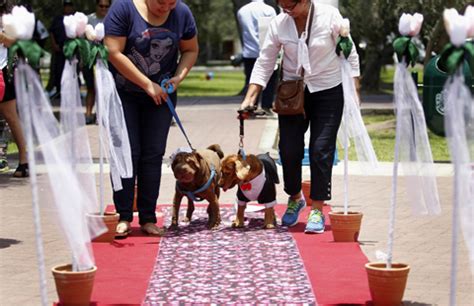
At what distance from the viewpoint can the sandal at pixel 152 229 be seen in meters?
7.84

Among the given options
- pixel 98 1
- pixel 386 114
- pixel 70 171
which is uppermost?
pixel 98 1

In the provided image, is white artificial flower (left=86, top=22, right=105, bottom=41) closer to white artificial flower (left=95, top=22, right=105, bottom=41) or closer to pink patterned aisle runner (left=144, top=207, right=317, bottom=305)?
white artificial flower (left=95, top=22, right=105, bottom=41)

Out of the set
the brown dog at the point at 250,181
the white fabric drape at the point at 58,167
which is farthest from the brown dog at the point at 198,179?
the white fabric drape at the point at 58,167

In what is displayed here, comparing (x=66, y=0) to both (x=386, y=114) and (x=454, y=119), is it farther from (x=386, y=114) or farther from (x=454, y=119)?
(x=454, y=119)

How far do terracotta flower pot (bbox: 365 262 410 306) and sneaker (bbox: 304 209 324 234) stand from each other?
224 cm

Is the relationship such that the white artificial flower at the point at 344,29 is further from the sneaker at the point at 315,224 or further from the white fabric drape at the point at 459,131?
the white fabric drape at the point at 459,131

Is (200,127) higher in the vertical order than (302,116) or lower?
lower

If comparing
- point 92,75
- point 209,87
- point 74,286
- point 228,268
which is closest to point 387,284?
point 228,268

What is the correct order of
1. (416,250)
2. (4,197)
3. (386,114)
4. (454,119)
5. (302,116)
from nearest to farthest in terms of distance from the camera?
1. (454,119)
2. (416,250)
3. (302,116)
4. (4,197)
5. (386,114)

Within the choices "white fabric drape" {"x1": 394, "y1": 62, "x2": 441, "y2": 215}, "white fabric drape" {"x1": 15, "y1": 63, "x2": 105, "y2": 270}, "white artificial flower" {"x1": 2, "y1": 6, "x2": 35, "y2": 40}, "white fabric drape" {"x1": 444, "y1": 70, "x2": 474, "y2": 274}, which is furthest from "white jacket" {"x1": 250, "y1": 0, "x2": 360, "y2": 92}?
"white artificial flower" {"x1": 2, "y1": 6, "x2": 35, "y2": 40}

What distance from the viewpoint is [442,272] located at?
668cm

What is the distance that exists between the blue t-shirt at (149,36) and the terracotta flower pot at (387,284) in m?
2.83

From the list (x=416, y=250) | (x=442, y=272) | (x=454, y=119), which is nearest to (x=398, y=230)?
(x=416, y=250)

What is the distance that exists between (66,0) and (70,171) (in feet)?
41.9
